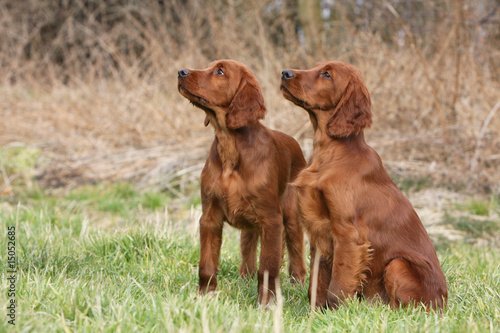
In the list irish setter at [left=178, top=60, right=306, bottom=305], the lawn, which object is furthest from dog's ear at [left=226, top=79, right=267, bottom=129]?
the lawn

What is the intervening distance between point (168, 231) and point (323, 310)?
144 cm

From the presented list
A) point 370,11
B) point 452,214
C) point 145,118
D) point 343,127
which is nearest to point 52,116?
point 145,118

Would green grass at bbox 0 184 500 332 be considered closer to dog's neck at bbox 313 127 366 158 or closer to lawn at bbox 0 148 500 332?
lawn at bbox 0 148 500 332

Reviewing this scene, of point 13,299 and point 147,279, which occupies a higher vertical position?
point 13,299

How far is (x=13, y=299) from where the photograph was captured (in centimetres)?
242

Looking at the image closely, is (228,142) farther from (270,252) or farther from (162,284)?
(162,284)

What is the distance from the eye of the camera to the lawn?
89.7 inches

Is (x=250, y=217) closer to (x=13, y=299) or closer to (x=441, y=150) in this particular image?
(x=13, y=299)

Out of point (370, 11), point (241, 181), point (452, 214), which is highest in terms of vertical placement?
point (370, 11)

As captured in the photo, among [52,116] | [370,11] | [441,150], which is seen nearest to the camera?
[441,150]

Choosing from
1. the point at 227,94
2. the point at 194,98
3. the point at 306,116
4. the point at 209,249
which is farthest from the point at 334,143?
the point at 306,116

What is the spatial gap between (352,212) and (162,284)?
1119mm

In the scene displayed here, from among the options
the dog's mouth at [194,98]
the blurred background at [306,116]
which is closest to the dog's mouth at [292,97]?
the dog's mouth at [194,98]

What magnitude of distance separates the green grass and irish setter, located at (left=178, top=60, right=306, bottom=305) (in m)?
0.23
